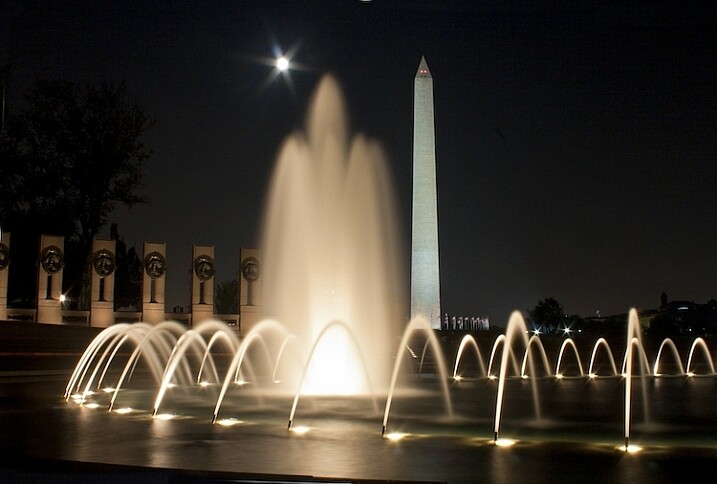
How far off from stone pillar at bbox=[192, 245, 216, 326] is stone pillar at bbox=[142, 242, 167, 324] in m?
1.42

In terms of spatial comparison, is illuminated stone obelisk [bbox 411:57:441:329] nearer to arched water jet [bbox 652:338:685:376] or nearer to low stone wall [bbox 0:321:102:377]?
arched water jet [bbox 652:338:685:376]

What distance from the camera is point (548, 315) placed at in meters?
120

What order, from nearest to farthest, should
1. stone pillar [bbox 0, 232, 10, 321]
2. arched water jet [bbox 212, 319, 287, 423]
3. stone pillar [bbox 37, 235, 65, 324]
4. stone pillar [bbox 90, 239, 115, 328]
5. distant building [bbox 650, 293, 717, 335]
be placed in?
arched water jet [bbox 212, 319, 287, 423] < stone pillar [bbox 0, 232, 10, 321] < stone pillar [bbox 37, 235, 65, 324] < stone pillar [bbox 90, 239, 115, 328] < distant building [bbox 650, 293, 717, 335]

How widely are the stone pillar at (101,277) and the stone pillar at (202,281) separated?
3.67m

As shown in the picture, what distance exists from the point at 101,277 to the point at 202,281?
4551mm

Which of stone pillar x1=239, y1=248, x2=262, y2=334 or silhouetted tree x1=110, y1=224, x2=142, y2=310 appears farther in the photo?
silhouetted tree x1=110, y1=224, x2=142, y2=310

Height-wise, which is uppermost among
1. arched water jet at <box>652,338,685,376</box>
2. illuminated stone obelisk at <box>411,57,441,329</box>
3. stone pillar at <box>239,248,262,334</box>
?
illuminated stone obelisk at <box>411,57,441,329</box>

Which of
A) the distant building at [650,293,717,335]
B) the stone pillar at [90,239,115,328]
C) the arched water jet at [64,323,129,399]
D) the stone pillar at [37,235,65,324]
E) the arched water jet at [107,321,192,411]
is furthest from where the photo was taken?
the distant building at [650,293,717,335]

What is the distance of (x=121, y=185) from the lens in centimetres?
4691

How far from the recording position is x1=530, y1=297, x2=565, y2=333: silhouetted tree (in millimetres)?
118281

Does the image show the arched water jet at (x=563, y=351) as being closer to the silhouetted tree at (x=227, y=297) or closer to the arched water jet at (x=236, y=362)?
the arched water jet at (x=236, y=362)

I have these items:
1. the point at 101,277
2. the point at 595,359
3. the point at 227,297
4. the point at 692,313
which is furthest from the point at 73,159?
the point at 692,313

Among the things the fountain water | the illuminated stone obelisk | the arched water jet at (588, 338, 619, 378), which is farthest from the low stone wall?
Answer: the illuminated stone obelisk

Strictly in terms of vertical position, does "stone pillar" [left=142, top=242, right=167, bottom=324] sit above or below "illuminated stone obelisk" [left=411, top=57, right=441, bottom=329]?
below
